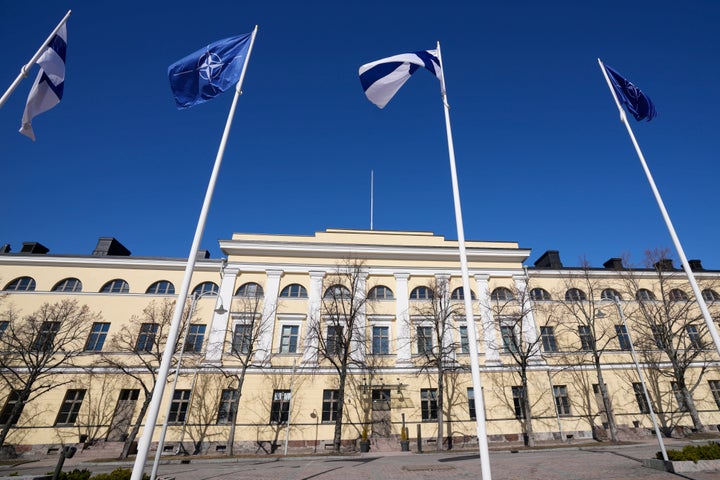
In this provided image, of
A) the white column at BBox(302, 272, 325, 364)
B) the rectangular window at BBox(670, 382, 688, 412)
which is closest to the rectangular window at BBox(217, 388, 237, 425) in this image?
the white column at BBox(302, 272, 325, 364)

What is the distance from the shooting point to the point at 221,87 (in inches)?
412

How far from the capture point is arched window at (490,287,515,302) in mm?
30427

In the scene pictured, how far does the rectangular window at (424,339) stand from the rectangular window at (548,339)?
9.24 meters

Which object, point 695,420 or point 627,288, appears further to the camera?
point 627,288

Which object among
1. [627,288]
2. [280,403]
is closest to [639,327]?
[627,288]

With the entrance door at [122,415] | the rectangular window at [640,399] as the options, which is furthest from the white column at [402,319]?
the entrance door at [122,415]

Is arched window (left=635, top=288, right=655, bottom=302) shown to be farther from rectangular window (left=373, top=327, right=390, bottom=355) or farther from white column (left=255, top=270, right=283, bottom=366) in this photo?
white column (left=255, top=270, right=283, bottom=366)

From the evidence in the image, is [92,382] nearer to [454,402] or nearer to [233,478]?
[233,478]

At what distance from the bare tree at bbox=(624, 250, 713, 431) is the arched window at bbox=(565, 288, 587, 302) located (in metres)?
4.04

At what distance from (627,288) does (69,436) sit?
1783 inches

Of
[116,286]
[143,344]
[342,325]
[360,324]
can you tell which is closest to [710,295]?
[360,324]

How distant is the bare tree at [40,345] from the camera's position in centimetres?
2372

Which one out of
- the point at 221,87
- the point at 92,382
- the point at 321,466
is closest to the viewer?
the point at 221,87

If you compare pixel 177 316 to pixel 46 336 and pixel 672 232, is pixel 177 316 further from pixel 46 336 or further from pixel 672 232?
pixel 46 336
